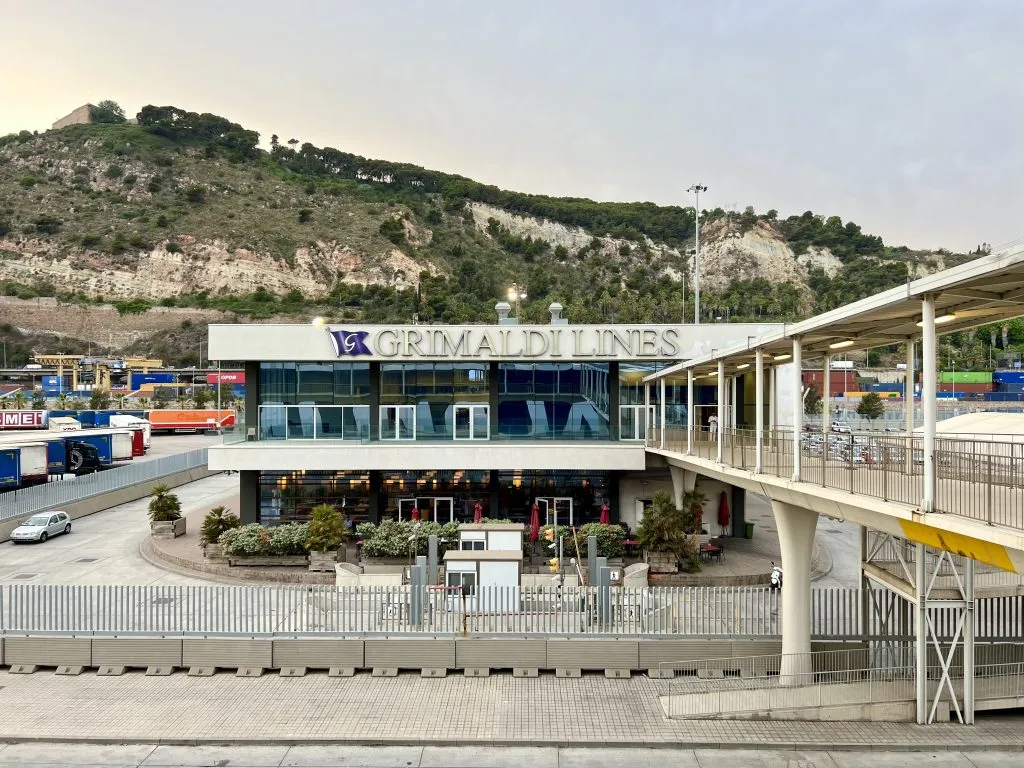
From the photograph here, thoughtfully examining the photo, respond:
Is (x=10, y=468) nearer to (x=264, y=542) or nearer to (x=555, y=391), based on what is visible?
(x=264, y=542)

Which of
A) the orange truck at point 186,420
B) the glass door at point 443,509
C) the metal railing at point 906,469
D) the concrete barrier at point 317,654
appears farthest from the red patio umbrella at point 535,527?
the orange truck at point 186,420

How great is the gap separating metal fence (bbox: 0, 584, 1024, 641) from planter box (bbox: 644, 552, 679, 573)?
645 centimetres

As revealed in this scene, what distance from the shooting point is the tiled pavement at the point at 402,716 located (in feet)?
40.6

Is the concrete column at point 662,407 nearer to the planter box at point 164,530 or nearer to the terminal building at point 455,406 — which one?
the terminal building at point 455,406

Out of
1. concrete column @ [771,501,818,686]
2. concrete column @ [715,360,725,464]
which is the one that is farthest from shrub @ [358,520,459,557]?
concrete column @ [771,501,818,686]

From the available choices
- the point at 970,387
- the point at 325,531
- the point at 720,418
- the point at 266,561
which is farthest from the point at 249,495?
the point at 970,387

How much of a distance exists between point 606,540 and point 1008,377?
8579 centimetres

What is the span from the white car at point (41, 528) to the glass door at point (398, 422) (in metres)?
15.1

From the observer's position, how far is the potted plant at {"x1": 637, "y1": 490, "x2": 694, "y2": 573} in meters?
22.6

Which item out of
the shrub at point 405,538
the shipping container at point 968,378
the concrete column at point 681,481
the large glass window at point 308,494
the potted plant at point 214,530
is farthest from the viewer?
the shipping container at point 968,378

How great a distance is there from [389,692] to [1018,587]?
13946 mm

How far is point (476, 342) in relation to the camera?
27.5 metres

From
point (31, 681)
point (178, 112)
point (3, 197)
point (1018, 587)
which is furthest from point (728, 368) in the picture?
point (178, 112)

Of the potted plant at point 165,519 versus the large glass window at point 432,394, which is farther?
the large glass window at point 432,394
